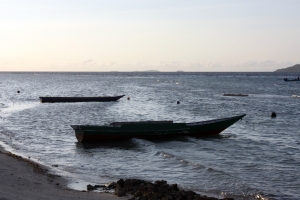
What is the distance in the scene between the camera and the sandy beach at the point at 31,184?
1295 cm

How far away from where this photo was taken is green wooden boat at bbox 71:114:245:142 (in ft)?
86.7

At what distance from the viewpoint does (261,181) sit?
679 inches

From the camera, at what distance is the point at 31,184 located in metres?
14.6

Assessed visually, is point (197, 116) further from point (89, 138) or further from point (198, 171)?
point (198, 171)

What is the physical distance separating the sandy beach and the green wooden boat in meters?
8.06

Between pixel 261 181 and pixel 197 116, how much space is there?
78.9 feet

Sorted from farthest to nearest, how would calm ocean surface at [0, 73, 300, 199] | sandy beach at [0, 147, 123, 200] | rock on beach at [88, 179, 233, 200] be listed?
calm ocean surface at [0, 73, 300, 199], rock on beach at [88, 179, 233, 200], sandy beach at [0, 147, 123, 200]

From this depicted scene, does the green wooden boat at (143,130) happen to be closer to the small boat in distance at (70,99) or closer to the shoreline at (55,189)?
the shoreline at (55,189)

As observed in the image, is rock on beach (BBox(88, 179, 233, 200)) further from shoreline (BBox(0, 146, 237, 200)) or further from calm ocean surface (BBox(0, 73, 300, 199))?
Answer: calm ocean surface (BBox(0, 73, 300, 199))

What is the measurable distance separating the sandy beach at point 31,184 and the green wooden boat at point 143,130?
8062 mm

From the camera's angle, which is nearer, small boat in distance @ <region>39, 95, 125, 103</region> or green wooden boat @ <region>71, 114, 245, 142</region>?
green wooden boat @ <region>71, 114, 245, 142</region>

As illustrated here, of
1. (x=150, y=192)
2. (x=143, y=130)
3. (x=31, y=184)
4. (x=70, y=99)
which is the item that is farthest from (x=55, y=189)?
(x=70, y=99)

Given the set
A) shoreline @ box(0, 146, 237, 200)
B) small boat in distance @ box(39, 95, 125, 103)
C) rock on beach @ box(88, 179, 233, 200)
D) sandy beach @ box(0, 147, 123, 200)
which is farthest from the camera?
small boat in distance @ box(39, 95, 125, 103)

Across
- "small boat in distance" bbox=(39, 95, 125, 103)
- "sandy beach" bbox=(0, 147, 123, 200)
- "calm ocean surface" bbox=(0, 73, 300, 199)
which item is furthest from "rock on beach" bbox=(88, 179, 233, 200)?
"small boat in distance" bbox=(39, 95, 125, 103)
